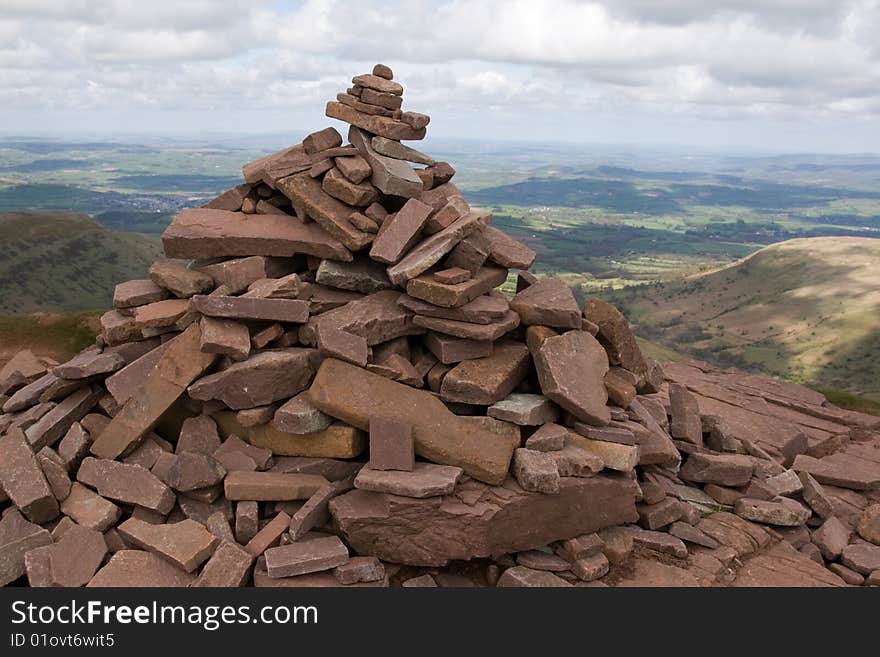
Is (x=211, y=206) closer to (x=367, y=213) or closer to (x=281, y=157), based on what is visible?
(x=281, y=157)

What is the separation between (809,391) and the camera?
25.7 meters

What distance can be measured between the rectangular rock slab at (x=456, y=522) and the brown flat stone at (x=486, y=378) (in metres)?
1.57

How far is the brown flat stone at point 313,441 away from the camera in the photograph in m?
11.0

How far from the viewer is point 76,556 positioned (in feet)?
31.5

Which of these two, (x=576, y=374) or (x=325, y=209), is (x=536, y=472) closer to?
(x=576, y=374)

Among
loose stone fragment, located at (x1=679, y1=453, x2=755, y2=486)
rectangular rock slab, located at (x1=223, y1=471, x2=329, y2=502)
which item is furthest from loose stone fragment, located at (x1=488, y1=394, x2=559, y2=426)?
loose stone fragment, located at (x1=679, y1=453, x2=755, y2=486)

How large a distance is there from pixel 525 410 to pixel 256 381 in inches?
192

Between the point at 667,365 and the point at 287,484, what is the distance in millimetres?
21835

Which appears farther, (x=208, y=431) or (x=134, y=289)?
(x=134, y=289)

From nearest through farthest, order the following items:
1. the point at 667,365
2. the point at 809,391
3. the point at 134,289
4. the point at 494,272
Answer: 1. the point at 494,272
2. the point at 134,289
3. the point at 809,391
4. the point at 667,365

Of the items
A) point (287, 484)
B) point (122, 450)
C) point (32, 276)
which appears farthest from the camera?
point (32, 276)

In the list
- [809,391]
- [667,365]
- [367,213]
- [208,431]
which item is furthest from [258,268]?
[809,391]

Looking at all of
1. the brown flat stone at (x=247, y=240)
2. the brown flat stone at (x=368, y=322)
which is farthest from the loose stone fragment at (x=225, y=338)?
the brown flat stone at (x=247, y=240)

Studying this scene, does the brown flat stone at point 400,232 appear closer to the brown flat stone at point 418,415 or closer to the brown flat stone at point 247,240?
the brown flat stone at point 247,240
